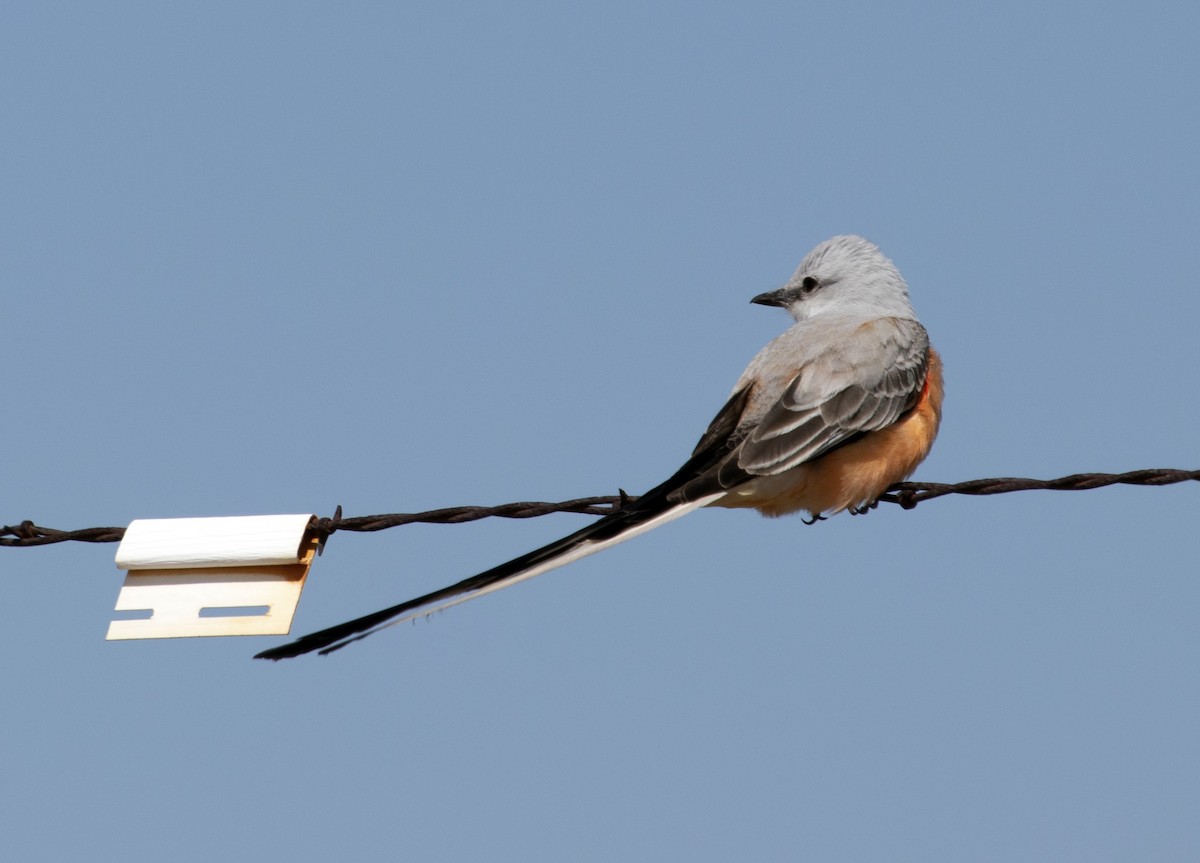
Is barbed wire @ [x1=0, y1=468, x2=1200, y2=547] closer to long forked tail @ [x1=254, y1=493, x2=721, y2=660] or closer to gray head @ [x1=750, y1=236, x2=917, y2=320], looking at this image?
long forked tail @ [x1=254, y1=493, x2=721, y2=660]

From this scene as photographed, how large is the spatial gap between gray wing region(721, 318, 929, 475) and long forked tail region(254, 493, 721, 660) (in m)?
0.41

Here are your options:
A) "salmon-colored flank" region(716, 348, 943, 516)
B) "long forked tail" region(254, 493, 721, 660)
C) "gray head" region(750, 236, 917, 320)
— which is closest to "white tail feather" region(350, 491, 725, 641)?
"long forked tail" region(254, 493, 721, 660)

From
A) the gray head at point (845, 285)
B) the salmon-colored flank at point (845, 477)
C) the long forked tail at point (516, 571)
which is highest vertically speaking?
the gray head at point (845, 285)

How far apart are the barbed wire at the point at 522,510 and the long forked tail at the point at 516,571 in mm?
97

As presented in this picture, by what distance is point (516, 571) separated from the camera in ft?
14.4

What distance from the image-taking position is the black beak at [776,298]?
7168 millimetres

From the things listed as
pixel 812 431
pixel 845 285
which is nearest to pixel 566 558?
pixel 812 431

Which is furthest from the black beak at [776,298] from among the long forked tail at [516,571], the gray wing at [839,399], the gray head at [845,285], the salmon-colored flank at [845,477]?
the long forked tail at [516,571]

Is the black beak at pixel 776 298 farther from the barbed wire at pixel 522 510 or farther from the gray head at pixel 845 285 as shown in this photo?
the barbed wire at pixel 522 510

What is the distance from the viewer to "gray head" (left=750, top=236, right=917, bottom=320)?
6.63 m

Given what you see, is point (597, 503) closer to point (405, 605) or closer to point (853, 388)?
point (405, 605)

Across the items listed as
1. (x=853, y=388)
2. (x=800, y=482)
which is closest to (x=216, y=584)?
(x=800, y=482)

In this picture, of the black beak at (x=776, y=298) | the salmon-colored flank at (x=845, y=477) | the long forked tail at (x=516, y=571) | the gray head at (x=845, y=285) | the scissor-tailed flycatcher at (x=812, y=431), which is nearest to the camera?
Result: the long forked tail at (x=516, y=571)

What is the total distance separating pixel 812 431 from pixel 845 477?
29cm
